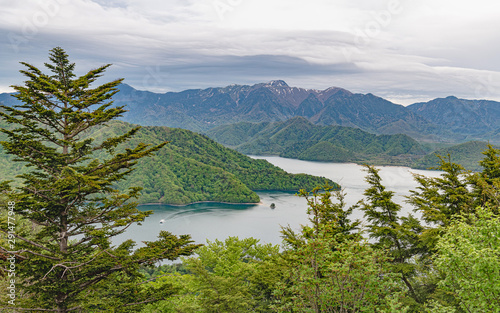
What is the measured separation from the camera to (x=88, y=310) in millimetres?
12203

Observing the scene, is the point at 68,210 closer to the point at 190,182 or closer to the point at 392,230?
the point at 392,230

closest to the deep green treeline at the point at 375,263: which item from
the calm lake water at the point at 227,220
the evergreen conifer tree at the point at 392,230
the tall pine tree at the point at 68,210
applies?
the evergreen conifer tree at the point at 392,230

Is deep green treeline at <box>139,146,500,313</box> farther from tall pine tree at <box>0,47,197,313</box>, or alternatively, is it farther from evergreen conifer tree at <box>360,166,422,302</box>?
tall pine tree at <box>0,47,197,313</box>

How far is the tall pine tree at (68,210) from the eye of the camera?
36.7 feet

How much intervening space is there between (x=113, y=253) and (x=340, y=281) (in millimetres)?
8258

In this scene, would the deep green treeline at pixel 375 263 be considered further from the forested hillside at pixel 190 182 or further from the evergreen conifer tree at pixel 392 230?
the forested hillside at pixel 190 182

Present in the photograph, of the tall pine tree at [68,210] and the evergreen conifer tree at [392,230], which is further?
the evergreen conifer tree at [392,230]

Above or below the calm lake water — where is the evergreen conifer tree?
above

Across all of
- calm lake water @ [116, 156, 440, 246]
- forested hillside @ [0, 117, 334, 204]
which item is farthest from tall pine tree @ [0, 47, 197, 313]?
forested hillside @ [0, 117, 334, 204]

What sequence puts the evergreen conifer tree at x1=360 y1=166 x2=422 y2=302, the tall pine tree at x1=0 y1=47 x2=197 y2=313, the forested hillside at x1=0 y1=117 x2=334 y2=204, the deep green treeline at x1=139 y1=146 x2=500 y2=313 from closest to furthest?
the deep green treeline at x1=139 y1=146 x2=500 y2=313 < the tall pine tree at x1=0 y1=47 x2=197 y2=313 < the evergreen conifer tree at x1=360 y1=166 x2=422 y2=302 < the forested hillside at x1=0 y1=117 x2=334 y2=204

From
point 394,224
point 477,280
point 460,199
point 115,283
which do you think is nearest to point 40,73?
point 115,283

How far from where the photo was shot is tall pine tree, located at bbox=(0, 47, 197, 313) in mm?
11188

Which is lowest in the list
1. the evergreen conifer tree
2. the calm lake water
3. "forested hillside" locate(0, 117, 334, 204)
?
"forested hillside" locate(0, 117, 334, 204)

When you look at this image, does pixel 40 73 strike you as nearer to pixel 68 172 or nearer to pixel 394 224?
pixel 68 172
